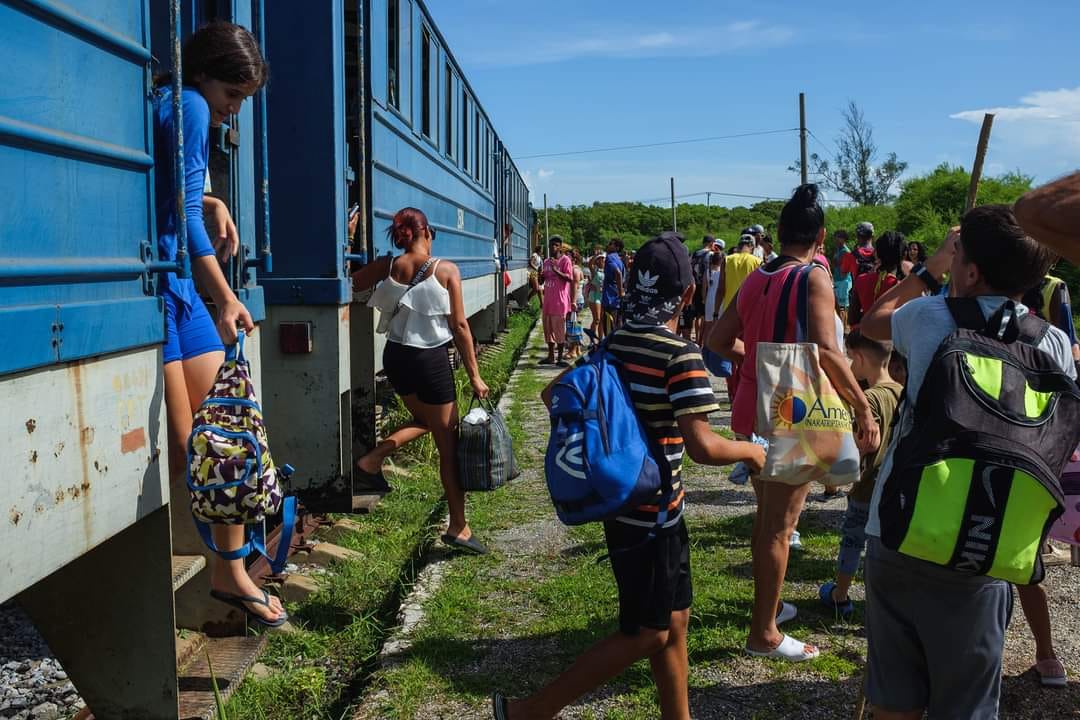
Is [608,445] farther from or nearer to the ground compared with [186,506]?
farther from the ground

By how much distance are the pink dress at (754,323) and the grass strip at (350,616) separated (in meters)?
1.66

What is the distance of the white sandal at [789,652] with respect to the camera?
392cm

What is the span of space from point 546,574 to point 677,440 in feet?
7.34

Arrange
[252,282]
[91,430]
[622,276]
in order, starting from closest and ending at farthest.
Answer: [91,430], [252,282], [622,276]

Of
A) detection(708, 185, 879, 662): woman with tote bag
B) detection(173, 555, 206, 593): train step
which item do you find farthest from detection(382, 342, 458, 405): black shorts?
detection(173, 555, 206, 593): train step

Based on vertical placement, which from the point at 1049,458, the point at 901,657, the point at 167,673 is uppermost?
the point at 1049,458

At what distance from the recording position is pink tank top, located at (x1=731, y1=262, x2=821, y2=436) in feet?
12.7

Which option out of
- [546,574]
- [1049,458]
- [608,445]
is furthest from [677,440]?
[546,574]

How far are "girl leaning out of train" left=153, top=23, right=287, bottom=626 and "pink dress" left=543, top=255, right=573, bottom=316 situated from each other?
1089 centimetres

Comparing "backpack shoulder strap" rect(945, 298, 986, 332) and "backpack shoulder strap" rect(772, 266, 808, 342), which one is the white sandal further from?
"backpack shoulder strap" rect(945, 298, 986, 332)

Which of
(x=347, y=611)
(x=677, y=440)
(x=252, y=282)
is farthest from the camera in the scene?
(x=347, y=611)

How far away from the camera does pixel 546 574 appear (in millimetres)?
5035

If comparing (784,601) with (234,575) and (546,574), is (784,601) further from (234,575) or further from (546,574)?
(234,575)

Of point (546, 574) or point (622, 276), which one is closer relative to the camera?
point (546, 574)
